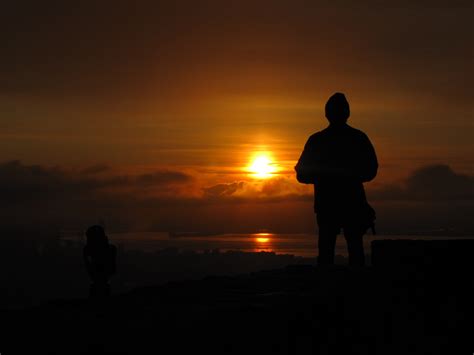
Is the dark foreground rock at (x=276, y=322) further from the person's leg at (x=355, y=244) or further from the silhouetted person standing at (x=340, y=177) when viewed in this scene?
the silhouetted person standing at (x=340, y=177)

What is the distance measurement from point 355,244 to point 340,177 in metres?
1.21

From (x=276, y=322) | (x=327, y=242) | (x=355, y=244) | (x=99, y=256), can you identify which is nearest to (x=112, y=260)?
(x=99, y=256)

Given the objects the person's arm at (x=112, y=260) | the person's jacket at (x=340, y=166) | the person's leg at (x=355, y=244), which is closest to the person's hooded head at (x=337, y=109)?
the person's jacket at (x=340, y=166)

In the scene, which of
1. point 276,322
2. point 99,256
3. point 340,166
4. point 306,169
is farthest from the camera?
point 306,169

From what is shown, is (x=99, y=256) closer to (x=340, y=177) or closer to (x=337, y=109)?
(x=340, y=177)

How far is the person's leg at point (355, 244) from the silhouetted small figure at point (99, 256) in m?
4.08

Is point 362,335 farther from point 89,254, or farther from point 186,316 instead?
point 89,254

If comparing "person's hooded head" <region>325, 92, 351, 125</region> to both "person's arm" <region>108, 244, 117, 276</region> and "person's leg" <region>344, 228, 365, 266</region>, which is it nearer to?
"person's leg" <region>344, 228, 365, 266</region>

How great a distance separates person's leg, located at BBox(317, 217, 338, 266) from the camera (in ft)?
51.5

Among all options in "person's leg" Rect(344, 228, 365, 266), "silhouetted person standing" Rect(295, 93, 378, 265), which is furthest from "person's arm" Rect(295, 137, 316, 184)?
"person's leg" Rect(344, 228, 365, 266)

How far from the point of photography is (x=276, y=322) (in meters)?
9.67

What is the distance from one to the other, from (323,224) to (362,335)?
6191 mm

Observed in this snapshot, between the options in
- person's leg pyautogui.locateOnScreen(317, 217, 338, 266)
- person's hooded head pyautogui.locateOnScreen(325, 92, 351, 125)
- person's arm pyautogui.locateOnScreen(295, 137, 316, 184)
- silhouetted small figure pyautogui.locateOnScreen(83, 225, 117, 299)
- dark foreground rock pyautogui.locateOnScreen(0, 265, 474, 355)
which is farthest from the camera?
person's arm pyautogui.locateOnScreen(295, 137, 316, 184)

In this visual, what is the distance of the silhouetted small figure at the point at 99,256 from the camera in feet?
48.7
